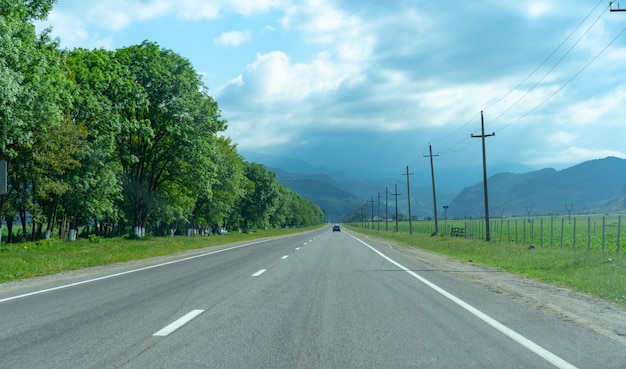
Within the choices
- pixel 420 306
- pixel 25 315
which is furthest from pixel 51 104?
pixel 420 306

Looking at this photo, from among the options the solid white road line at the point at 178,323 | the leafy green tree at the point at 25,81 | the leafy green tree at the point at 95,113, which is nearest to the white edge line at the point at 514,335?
the solid white road line at the point at 178,323

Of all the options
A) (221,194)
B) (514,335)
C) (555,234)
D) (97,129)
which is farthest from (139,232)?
(514,335)

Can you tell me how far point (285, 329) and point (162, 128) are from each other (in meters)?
39.0

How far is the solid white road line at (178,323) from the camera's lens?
680cm

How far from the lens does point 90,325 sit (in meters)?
7.41

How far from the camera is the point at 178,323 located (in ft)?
24.6

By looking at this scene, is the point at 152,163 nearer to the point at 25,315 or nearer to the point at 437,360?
the point at 25,315

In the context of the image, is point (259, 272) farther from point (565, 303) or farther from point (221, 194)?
point (221, 194)

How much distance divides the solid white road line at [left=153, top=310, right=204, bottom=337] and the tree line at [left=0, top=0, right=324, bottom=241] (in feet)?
59.5

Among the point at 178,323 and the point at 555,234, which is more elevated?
the point at 178,323

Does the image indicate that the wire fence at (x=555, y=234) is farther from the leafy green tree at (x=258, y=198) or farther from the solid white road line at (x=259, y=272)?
the leafy green tree at (x=258, y=198)

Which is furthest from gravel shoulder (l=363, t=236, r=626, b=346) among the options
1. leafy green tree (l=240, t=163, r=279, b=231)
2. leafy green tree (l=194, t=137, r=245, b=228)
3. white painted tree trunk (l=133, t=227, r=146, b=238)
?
leafy green tree (l=240, t=163, r=279, b=231)

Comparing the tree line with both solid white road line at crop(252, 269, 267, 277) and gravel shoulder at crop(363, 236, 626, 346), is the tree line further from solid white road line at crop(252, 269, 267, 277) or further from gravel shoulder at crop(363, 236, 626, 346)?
gravel shoulder at crop(363, 236, 626, 346)

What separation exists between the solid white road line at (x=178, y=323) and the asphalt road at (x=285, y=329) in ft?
0.04
